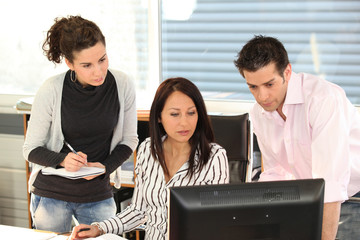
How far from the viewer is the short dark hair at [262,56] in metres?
1.70

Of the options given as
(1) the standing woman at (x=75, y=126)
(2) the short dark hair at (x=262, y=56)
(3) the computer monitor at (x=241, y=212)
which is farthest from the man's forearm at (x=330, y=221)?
(1) the standing woman at (x=75, y=126)

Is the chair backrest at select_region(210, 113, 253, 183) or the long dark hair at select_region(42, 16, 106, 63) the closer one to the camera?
the long dark hair at select_region(42, 16, 106, 63)

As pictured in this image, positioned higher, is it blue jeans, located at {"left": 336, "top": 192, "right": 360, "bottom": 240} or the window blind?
the window blind

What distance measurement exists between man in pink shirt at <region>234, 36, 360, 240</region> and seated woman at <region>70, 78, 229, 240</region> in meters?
0.23

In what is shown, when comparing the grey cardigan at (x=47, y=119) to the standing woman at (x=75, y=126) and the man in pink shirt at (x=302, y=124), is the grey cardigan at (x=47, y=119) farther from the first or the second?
the man in pink shirt at (x=302, y=124)

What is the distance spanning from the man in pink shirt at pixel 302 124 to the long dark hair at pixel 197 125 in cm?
23

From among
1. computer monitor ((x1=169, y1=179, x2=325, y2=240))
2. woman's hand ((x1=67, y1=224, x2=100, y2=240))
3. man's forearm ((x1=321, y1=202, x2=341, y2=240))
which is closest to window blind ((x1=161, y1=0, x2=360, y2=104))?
man's forearm ((x1=321, y1=202, x2=341, y2=240))

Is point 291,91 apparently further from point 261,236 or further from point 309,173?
point 261,236

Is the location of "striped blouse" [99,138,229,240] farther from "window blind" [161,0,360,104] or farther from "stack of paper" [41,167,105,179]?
"window blind" [161,0,360,104]

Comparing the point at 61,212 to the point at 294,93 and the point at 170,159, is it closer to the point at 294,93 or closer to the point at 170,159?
the point at 170,159

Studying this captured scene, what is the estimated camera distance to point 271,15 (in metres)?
3.18

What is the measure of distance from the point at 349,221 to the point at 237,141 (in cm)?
66

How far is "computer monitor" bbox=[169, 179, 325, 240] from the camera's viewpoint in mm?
1249

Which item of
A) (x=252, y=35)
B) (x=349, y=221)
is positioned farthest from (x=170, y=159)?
(x=252, y=35)
